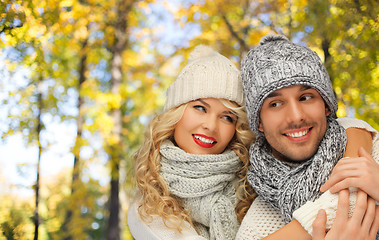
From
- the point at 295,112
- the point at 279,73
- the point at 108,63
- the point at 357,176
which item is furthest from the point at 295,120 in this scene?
the point at 108,63

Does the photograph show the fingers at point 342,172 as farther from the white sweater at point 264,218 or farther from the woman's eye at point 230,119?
the woman's eye at point 230,119

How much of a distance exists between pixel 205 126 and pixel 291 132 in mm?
456

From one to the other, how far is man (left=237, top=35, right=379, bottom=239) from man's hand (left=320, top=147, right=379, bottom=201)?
2 centimetres

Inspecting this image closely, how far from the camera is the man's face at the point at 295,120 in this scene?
165cm

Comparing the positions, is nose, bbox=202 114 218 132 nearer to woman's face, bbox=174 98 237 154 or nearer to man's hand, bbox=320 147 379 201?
woman's face, bbox=174 98 237 154

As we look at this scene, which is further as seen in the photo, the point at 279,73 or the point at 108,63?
the point at 108,63

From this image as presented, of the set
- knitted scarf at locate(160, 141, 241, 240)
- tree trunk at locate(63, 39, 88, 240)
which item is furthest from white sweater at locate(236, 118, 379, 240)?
tree trunk at locate(63, 39, 88, 240)

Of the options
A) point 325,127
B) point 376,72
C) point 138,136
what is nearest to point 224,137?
point 325,127

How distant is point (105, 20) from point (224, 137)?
3.20 meters

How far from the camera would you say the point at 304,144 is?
5.52 feet

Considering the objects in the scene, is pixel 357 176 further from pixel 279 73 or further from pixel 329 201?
pixel 279 73

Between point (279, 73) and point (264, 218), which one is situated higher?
point (279, 73)

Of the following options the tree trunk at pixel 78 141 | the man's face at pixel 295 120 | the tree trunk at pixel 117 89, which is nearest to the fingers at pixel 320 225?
the man's face at pixel 295 120

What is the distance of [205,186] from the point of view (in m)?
1.88
